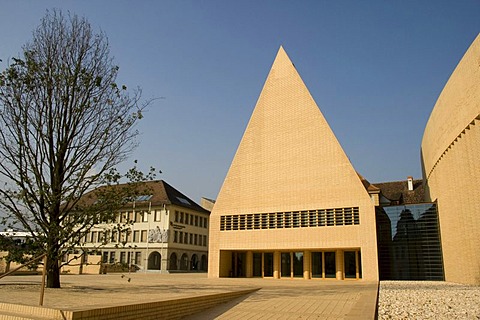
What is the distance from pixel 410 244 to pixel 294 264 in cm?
719

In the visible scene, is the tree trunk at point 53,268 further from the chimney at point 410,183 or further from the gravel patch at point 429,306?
the chimney at point 410,183

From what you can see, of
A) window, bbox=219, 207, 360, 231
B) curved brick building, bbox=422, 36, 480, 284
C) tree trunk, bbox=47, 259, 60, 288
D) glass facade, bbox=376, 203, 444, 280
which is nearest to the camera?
tree trunk, bbox=47, 259, 60, 288

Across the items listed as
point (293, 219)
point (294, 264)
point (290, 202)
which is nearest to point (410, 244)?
point (293, 219)

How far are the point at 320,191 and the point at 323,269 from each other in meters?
4.92

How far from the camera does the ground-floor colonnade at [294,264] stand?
2391 centimetres

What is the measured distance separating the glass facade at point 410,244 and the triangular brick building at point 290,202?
71.2 inches

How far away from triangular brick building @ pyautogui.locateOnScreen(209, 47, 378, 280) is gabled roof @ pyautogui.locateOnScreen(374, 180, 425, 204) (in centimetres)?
1280

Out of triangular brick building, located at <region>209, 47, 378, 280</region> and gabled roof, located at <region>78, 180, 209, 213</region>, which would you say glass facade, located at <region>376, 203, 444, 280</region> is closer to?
triangular brick building, located at <region>209, 47, 378, 280</region>

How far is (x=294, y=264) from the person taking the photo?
25656 millimetres

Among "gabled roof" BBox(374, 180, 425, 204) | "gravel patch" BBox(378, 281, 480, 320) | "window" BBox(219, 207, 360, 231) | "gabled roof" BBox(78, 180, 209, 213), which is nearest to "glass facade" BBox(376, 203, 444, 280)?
"window" BBox(219, 207, 360, 231)

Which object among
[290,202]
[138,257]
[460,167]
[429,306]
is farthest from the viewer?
[138,257]

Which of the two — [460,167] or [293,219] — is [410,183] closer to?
[293,219]

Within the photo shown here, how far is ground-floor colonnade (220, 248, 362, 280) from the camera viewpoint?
2391 cm

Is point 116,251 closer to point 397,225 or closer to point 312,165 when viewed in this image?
point 312,165
